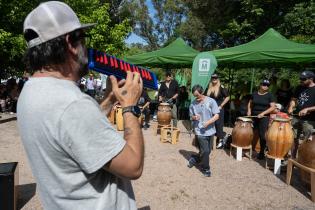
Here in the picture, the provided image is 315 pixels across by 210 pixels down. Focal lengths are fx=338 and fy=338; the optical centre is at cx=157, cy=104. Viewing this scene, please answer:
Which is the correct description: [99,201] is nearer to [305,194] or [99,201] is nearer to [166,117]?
[305,194]

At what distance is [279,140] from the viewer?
6098mm

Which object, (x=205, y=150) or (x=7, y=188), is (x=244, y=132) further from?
(x=7, y=188)

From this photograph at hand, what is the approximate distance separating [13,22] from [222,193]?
10.6 metres

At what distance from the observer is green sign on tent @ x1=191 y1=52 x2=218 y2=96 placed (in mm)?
9250

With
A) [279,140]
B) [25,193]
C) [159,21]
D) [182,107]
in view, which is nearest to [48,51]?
[25,193]

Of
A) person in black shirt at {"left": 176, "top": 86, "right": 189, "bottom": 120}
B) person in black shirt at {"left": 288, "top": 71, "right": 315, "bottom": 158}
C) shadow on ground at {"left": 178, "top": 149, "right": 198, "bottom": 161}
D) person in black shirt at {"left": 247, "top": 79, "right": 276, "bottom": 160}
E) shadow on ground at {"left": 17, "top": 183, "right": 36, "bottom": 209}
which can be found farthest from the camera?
person in black shirt at {"left": 176, "top": 86, "right": 189, "bottom": 120}

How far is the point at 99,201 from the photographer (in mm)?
1311

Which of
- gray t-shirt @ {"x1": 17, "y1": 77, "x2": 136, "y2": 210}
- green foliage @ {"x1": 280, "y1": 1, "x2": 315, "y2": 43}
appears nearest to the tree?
green foliage @ {"x1": 280, "y1": 1, "x2": 315, "y2": 43}

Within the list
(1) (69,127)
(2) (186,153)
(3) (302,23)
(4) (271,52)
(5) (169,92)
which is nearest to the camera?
(1) (69,127)

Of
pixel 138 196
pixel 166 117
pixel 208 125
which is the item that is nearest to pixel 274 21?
pixel 166 117

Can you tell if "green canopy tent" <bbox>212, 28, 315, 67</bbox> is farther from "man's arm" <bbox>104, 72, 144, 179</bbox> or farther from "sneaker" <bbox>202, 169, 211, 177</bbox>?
"man's arm" <bbox>104, 72, 144, 179</bbox>

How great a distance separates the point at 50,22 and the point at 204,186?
4571mm

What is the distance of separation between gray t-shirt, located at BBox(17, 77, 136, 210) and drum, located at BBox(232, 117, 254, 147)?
5.95 m

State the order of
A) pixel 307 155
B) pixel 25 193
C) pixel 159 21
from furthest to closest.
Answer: pixel 159 21, pixel 307 155, pixel 25 193
